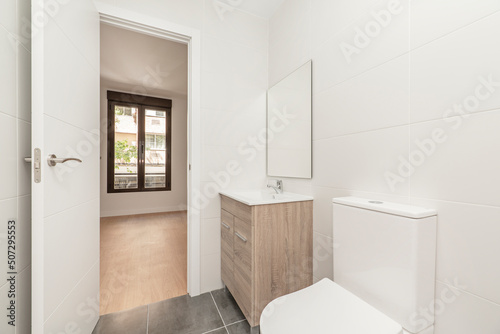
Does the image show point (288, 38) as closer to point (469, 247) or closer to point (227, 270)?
point (469, 247)

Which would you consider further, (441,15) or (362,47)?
(362,47)

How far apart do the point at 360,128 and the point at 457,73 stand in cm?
42

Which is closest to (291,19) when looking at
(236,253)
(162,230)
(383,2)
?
(383,2)

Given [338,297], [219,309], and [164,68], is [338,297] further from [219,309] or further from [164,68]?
[164,68]

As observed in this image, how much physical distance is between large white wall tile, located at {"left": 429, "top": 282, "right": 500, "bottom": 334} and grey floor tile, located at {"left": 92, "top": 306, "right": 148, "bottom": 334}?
5.18ft

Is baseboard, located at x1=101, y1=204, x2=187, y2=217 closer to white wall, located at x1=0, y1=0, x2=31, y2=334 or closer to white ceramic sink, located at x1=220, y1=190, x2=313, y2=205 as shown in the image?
Result: white ceramic sink, located at x1=220, y1=190, x2=313, y2=205

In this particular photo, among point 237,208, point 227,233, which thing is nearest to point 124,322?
point 227,233

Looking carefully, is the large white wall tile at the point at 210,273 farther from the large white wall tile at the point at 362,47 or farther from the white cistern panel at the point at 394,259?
the large white wall tile at the point at 362,47

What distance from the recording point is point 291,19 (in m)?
1.67

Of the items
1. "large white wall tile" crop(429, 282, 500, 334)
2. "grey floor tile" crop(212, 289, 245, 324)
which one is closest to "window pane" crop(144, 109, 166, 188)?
"grey floor tile" crop(212, 289, 245, 324)

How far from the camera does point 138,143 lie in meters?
4.34

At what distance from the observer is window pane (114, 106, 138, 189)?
4227 mm

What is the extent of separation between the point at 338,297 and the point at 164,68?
11.8ft

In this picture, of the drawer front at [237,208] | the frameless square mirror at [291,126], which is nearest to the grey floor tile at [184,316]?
the drawer front at [237,208]
